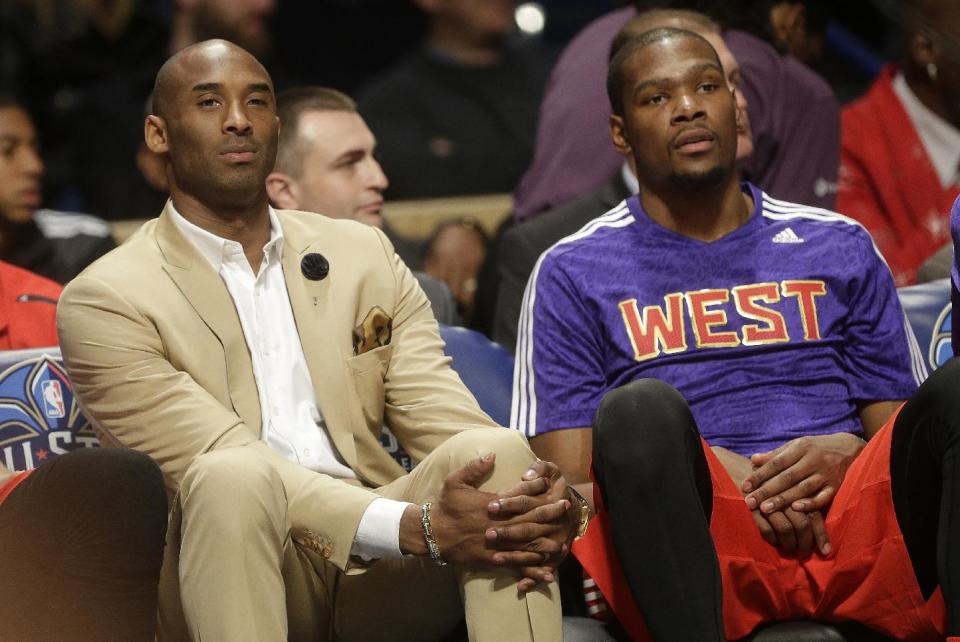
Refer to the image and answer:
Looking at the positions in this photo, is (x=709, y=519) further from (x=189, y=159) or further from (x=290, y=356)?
(x=189, y=159)

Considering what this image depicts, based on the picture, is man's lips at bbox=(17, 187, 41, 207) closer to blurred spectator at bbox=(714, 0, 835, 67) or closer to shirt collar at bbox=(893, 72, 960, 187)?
blurred spectator at bbox=(714, 0, 835, 67)

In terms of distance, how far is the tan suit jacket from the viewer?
8.18 ft

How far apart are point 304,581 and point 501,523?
1.19 feet

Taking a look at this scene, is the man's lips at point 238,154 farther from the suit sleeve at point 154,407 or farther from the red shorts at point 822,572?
the red shorts at point 822,572

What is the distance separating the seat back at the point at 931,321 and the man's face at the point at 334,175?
3.67 feet

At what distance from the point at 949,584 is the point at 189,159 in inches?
54.4

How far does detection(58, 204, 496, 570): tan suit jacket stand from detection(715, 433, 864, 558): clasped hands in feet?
1.49

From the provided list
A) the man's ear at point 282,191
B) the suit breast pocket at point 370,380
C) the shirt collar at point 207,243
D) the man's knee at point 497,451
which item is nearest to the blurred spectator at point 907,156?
the man's ear at point 282,191

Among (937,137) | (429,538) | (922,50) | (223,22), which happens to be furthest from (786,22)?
(429,538)

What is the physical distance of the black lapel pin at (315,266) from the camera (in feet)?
9.00

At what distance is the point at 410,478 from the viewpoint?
2549mm

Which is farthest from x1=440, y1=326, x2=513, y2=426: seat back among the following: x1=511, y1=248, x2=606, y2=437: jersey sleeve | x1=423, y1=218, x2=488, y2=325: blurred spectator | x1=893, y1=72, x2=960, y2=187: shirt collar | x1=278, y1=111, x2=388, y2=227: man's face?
x1=893, y1=72, x2=960, y2=187: shirt collar

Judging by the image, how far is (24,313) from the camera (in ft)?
10.2

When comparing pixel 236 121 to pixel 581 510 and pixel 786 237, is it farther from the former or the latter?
pixel 786 237
